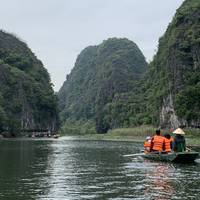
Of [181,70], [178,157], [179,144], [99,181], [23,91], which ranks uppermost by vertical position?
[181,70]

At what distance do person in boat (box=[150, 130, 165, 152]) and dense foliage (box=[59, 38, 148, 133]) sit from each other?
6806cm

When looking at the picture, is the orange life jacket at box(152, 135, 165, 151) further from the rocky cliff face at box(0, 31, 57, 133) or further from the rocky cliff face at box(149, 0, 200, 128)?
the rocky cliff face at box(0, 31, 57, 133)

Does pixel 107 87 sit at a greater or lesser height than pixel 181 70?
greater

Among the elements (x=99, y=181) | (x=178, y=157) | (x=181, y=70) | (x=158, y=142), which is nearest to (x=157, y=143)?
(x=158, y=142)

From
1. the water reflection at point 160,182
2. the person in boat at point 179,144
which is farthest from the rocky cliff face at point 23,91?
the water reflection at point 160,182

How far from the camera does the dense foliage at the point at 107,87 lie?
366ft

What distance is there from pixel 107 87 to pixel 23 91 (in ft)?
116

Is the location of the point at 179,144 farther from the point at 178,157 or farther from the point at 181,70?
the point at 181,70

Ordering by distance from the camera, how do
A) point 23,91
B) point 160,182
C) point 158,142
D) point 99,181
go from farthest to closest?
1. point 23,91
2. point 158,142
3. point 99,181
4. point 160,182

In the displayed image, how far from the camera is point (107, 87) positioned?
131 m

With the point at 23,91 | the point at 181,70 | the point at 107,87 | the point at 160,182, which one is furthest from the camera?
the point at 107,87

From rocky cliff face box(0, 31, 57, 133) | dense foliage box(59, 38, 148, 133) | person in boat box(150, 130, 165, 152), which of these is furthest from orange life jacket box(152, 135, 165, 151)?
dense foliage box(59, 38, 148, 133)

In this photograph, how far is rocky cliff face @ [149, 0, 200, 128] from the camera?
6669cm

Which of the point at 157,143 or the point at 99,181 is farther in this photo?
the point at 157,143
